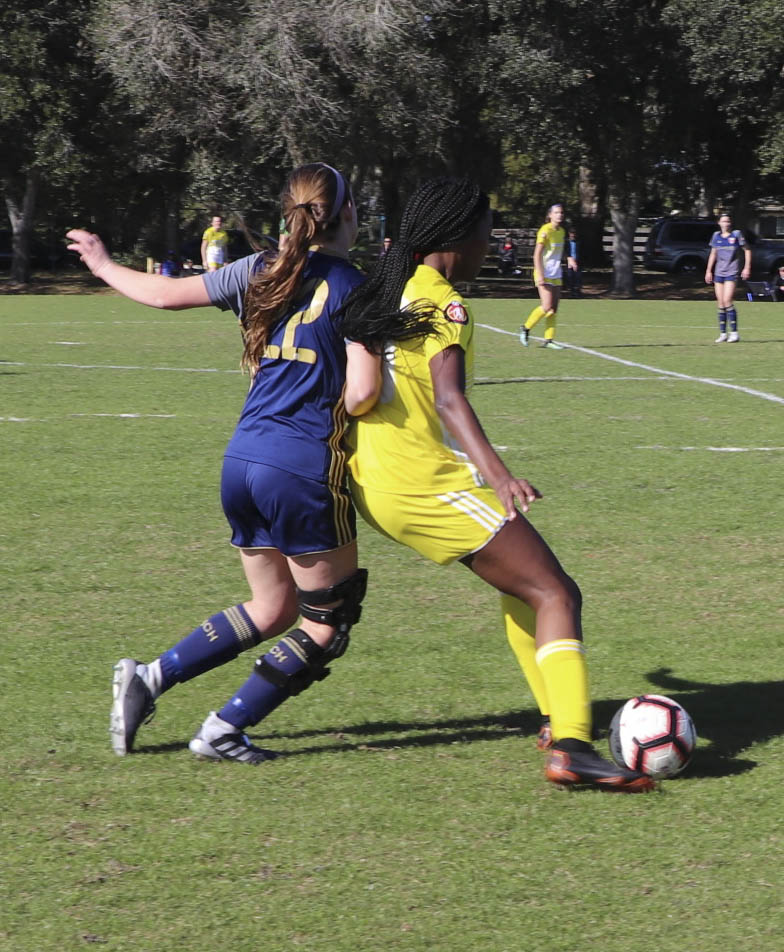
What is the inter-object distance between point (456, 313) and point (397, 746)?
1563 mm

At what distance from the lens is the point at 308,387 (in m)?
4.35

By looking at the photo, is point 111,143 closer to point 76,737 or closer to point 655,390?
point 655,390

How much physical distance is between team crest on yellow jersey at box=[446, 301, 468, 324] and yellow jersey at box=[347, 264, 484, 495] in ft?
0.06

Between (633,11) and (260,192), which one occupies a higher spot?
(633,11)

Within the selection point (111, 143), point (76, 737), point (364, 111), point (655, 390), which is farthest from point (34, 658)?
point (111, 143)

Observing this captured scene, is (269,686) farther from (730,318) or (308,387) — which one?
(730,318)

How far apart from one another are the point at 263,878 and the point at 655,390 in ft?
39.5

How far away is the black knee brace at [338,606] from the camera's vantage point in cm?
447

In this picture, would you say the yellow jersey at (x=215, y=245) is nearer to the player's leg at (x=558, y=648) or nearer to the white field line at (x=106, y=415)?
the white field line at (x=106, y=415)

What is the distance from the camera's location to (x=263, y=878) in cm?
376

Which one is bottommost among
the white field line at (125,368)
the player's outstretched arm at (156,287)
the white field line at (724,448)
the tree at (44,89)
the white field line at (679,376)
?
the white field line at (125,368)

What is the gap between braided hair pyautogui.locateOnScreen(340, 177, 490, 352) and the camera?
4.18 m

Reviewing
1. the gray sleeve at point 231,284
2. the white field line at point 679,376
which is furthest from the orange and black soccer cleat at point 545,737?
the white field line at point 679,376

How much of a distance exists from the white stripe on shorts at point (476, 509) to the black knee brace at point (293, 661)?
697 millimetres
